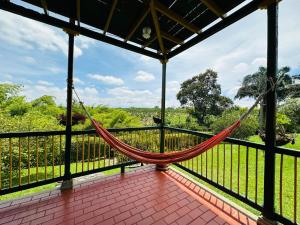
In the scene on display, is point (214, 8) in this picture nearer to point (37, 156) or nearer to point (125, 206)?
point (125, 206)

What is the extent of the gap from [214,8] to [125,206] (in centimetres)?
279

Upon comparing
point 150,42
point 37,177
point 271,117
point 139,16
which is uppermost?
point 139,16

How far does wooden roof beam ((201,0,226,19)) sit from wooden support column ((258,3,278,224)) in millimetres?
577

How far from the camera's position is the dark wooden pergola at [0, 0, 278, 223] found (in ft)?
5.38

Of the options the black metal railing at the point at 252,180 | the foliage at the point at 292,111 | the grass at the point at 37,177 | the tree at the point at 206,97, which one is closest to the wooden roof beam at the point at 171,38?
the black metal railing at the point at 252,180

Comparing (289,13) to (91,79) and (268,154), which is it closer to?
(268,154)

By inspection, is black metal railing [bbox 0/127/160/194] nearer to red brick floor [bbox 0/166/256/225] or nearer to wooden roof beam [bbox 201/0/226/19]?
red brick floor [bbox 0/166/256/225]

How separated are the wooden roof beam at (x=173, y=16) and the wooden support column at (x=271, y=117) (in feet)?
3.36

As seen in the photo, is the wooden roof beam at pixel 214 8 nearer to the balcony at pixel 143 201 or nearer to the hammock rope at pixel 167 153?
the hammock rope at pixel 167 153

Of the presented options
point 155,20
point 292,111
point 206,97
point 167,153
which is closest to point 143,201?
point 167,153

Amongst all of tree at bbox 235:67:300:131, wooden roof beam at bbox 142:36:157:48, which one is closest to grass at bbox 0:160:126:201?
wooden roof beam at bbox 142:36:157:48

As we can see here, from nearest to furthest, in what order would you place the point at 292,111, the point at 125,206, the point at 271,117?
the point at 271,117, the point at 125,206, the point at 292,111

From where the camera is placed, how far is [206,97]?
14.6 m

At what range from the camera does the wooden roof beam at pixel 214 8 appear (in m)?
1.97
